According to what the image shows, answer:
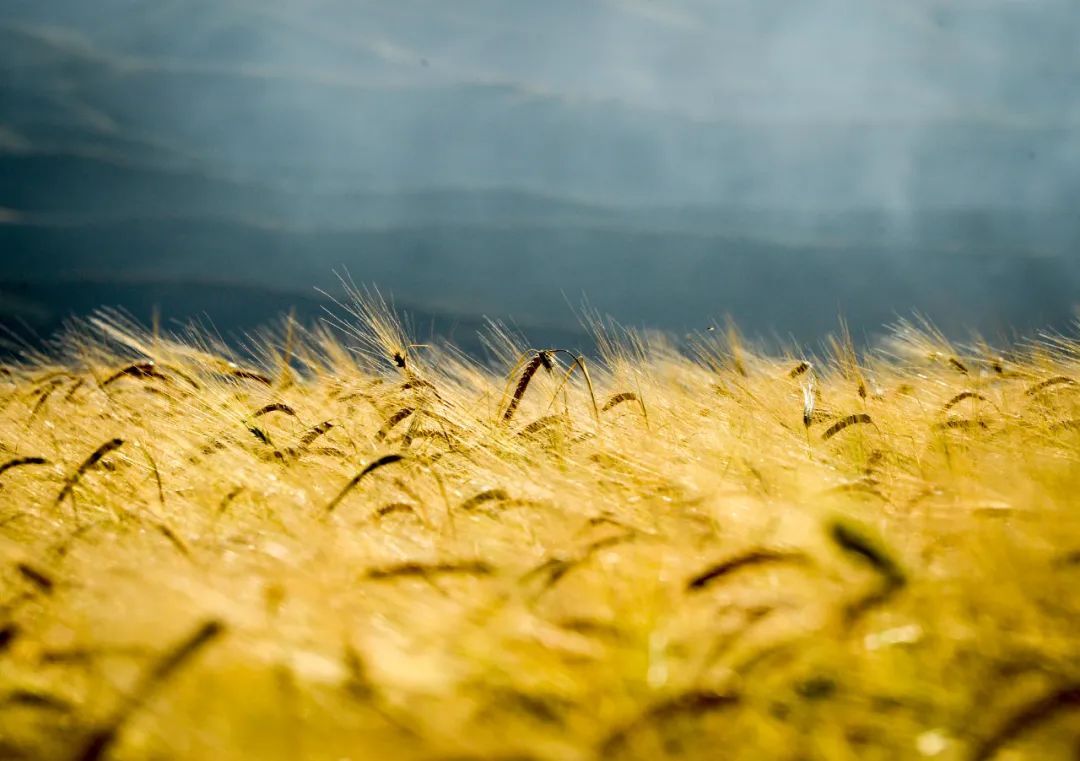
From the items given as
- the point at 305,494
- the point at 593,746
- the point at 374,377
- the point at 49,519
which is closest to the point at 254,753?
the point at 593,746

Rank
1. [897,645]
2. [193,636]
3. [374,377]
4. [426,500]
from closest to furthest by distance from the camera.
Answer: [193,636] → [897,645] → [426,500] → [374,377]

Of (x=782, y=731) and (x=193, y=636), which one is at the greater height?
(x=193, y=636)

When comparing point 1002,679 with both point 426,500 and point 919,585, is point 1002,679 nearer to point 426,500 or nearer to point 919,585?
point 919,585

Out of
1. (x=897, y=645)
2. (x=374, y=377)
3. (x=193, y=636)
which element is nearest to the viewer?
(x=193, y=636)

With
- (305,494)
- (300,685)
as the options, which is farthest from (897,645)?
(305,494)

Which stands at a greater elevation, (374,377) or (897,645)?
(374,377)

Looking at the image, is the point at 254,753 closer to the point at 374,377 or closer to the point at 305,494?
the point at 305,494

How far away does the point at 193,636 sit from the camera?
0.45m

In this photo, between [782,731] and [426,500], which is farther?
[426,500]

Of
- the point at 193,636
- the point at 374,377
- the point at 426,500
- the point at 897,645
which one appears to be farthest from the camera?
the point at 374,377

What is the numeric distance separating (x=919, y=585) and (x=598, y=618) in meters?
0.22

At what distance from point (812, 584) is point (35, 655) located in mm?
557

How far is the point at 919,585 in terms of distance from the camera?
58cm

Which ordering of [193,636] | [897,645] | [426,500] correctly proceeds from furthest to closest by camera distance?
[426,500]
[897,645]
[193,636]
